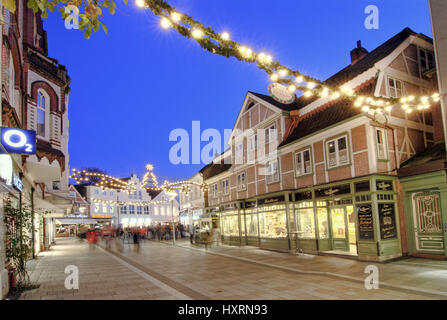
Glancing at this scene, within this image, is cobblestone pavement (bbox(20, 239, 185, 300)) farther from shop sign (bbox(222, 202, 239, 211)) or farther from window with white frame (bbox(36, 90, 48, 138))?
shop sign (bbox(222, 202, 239, 211))

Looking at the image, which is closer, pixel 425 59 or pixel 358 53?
pixel 425 59

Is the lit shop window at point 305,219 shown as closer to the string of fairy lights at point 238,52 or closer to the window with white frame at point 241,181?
the window with white frame at point 241,181

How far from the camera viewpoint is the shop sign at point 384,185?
1380 centimetres

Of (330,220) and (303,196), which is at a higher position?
(303,196)

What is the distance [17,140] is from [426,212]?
47.1 feet

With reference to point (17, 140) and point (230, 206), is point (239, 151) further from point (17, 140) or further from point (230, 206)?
point (17, 140)

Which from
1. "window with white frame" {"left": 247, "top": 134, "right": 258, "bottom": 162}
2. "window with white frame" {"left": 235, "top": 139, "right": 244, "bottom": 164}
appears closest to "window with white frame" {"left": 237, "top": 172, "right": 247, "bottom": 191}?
"window with white frame" {"left": 235, "top": 139, "right": 244, "bottom": 164}

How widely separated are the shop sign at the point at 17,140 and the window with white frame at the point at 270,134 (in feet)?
50.2

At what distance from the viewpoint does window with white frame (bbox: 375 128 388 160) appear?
14430 mm

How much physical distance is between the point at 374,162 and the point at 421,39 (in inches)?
292

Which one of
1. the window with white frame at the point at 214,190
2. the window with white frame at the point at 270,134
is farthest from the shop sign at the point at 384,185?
the window with white frame at the point at 214,190

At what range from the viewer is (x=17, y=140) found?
725 centimetres

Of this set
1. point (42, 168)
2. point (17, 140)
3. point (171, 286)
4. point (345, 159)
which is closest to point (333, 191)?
point (345, 159)

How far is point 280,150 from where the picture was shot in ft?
64.7
